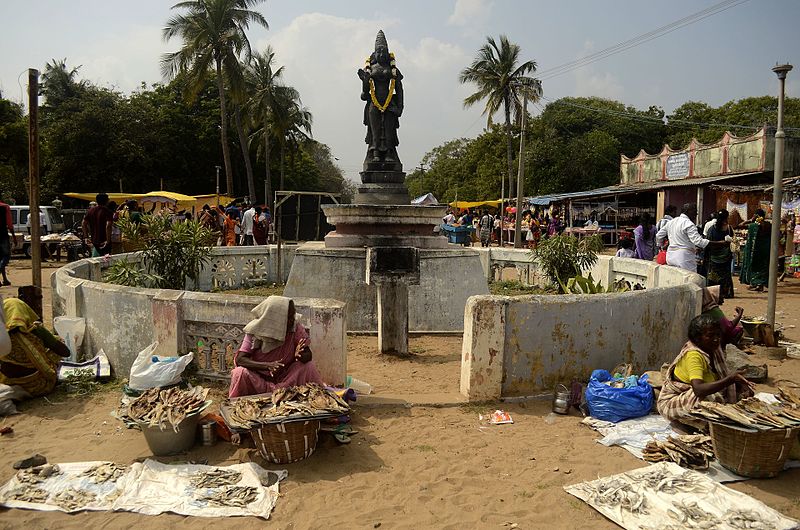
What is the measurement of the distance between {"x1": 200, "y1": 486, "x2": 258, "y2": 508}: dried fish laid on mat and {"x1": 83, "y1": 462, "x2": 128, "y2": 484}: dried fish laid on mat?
2.36 ft

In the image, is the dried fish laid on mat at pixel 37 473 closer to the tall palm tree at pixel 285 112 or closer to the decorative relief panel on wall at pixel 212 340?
the decorative relief panel on wall at pixel 212 340

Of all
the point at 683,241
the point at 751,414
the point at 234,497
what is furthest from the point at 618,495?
the point at 683,241

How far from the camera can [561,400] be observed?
5.10 m

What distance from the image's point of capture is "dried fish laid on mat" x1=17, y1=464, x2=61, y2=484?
3844mm

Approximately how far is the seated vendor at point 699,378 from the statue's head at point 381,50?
7.48 metres

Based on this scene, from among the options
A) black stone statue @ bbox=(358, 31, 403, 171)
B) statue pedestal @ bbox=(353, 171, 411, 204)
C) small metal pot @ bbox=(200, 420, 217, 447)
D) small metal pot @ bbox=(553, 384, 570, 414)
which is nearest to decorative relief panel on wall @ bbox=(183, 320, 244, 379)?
small metal pot @ bbox=(200, 420, 217, 447)

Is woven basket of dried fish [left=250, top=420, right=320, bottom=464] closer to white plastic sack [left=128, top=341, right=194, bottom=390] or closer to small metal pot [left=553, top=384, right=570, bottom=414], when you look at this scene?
white plastic sack [left=128, top=341, right=194, bottom=390]

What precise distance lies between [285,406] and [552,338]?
249cm

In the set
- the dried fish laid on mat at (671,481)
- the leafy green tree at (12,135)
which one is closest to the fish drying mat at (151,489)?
the dried fish laid on mat at (671,481)

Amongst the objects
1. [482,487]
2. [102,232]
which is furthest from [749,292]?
[102,232]

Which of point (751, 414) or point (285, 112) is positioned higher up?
point (285, 112)

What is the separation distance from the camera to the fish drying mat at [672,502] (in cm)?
334

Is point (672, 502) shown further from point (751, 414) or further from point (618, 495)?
point (751, 414)

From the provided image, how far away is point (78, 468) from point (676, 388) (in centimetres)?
437
